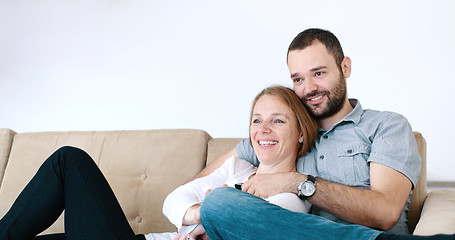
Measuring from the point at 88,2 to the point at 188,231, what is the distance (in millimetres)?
2049

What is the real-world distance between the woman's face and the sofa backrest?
0.48m

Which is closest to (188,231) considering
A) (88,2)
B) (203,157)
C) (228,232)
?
(228,232)

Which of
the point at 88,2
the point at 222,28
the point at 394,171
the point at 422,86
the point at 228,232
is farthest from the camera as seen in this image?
the point at 88,2

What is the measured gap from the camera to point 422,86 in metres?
2.45

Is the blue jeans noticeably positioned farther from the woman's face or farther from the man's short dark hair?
the man's short dark hair

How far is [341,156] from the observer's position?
169 centimetres

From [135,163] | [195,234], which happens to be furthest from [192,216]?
[135,163]

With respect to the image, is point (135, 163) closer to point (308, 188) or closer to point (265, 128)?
point (265, 128)

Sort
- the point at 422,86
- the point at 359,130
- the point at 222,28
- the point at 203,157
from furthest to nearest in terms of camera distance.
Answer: the point at 222,28 < the point at 422,86 < the point at 203,157 < the point at 359,130

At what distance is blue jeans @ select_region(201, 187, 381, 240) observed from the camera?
3.69 feet

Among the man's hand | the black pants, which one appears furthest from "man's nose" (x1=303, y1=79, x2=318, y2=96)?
the black pants

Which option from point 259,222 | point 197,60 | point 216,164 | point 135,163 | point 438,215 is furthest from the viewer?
point 197,60

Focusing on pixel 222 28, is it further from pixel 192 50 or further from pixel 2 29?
pixel 2 29

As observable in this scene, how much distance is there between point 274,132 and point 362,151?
1.01 feet
